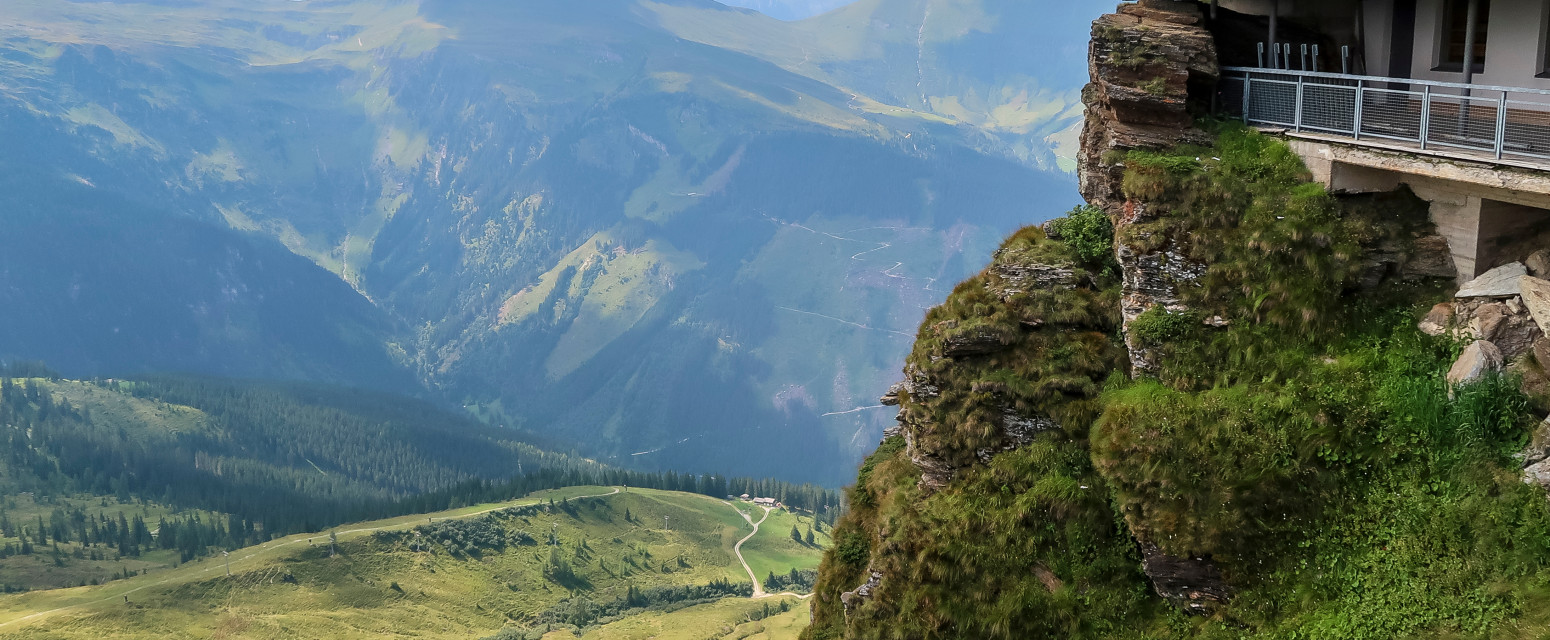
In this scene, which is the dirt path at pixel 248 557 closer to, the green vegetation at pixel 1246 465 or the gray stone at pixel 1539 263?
the green vegetation at pixel 1246 465

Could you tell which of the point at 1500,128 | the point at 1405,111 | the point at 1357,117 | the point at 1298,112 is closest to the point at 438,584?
the point at 1298,112

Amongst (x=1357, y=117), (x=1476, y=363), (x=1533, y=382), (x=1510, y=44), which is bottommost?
(x=1533, y=382)

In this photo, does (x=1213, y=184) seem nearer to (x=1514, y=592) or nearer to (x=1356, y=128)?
(x=1356, y=128)

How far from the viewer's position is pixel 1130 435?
2006 centimetres

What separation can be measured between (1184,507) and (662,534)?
6676 inches

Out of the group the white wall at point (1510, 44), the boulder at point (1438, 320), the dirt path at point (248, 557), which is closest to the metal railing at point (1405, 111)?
the white wall at point (1510, 44)

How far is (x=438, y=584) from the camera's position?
15088cm

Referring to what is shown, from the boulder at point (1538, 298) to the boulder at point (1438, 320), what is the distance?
4.07 ft

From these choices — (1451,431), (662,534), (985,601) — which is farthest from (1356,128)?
(662,534)

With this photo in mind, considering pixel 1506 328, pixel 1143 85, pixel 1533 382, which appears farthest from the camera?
pixel 1143 85

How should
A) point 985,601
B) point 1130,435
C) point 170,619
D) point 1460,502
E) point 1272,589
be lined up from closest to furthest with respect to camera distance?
point 1460,502, point 1272,589, point 1130,435, point 985,601, point 170,619

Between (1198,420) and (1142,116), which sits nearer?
(1198,420)

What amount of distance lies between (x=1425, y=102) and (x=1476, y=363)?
5270 mm

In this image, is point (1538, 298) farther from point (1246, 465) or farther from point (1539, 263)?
point (1246, 465)
